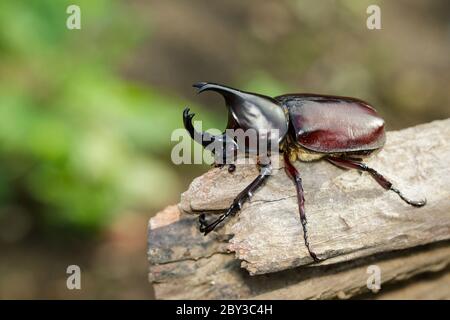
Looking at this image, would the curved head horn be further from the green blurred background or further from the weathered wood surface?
the green blurred background

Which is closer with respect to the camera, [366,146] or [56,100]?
[366,146]

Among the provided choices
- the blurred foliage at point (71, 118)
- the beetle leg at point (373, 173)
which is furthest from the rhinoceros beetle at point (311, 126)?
the blurred foliage at point (71, 118)

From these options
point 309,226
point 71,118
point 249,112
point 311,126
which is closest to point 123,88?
point 71,118

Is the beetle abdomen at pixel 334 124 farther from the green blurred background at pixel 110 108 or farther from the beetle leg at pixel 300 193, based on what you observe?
the green blurred background at pixel 110 108

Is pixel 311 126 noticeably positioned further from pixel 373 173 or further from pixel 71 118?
pixel 71 118

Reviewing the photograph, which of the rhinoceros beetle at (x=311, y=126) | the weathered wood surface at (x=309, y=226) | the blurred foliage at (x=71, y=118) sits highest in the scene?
the blurred foliage at (x=71, y=118)

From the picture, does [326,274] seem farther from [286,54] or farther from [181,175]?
[286,54]

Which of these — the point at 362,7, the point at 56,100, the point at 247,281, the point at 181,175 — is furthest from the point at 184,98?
the point at 247,281
